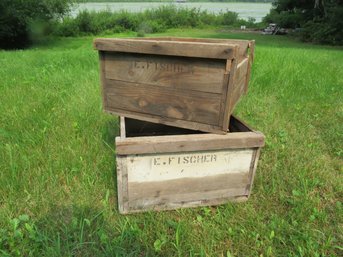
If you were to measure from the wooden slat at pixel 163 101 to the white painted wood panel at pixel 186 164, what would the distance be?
25cm

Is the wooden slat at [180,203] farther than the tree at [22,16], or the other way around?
the tree at [22,16]

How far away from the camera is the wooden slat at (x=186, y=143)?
1.75 meters

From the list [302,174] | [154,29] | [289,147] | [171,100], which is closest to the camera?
[171,100]

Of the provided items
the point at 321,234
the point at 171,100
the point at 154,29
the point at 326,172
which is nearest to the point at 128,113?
the point at 171,100

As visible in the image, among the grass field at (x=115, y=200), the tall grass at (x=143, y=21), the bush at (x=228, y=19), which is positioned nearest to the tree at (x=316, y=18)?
the tall grass at (x=143, y=21)

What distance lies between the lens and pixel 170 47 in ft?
5.94

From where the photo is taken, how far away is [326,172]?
249 centimetres

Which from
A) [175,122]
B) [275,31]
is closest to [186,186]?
[175,122]

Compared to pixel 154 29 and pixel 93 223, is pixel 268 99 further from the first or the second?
pixel 154 29

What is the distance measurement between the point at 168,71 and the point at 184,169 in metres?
0.67

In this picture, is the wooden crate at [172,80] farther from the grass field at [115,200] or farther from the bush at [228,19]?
the bush at [228,19]

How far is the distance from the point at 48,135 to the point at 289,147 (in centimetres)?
245

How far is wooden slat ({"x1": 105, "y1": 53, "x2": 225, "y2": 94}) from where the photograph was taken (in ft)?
5.94

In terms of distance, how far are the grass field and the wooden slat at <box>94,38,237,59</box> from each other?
1017mm
